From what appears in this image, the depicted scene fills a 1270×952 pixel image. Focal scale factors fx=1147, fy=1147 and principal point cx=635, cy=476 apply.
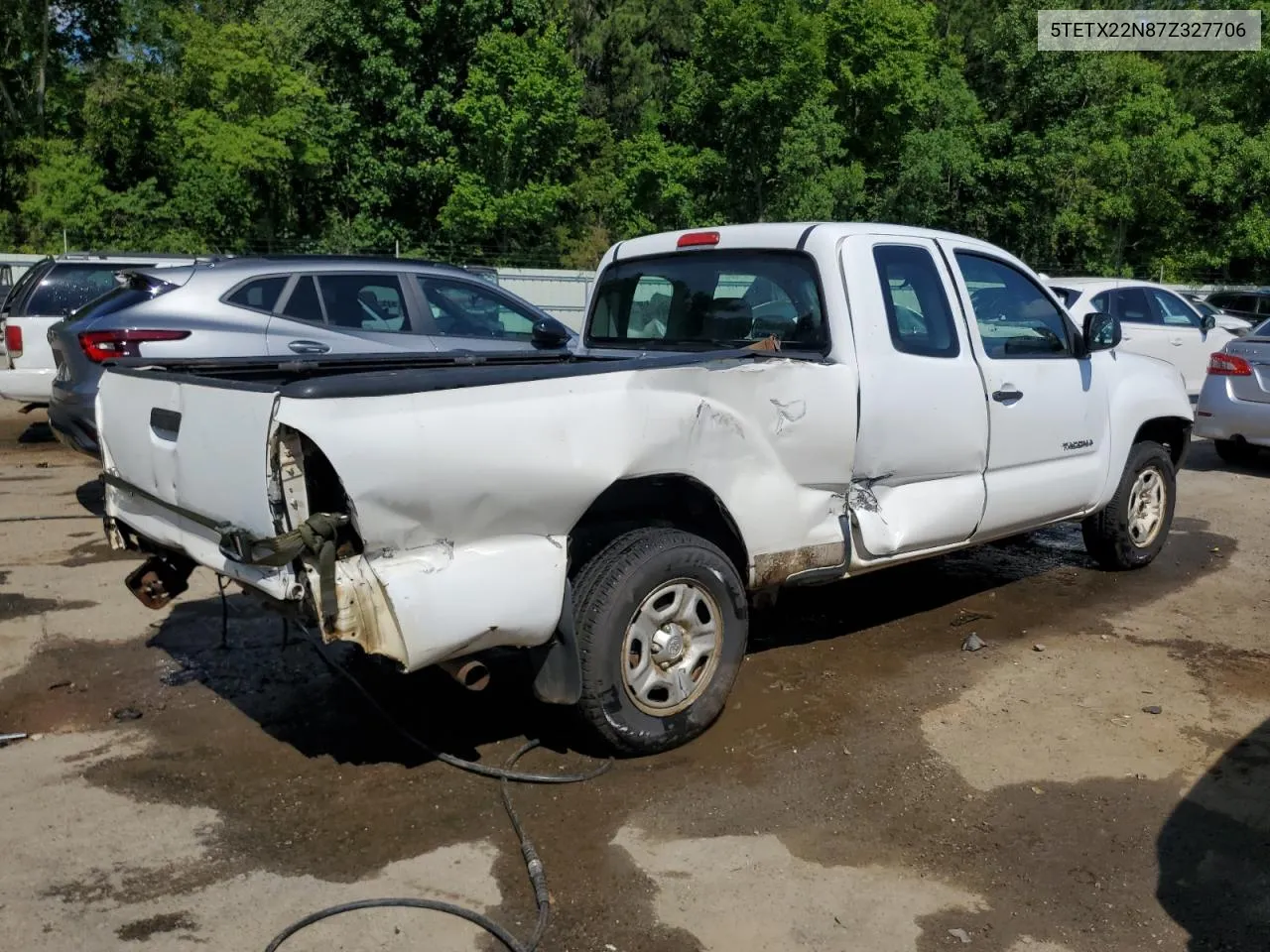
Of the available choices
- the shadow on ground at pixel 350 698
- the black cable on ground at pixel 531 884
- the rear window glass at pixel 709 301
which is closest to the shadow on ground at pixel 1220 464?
the rear window glass at pixel 709 301

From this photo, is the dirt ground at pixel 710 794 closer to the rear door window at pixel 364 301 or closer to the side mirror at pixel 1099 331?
the side mirror at pixel 1099 331

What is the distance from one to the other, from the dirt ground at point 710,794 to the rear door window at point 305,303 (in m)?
2.63

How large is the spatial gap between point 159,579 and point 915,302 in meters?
3.48

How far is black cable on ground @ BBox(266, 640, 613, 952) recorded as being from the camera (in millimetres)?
3162

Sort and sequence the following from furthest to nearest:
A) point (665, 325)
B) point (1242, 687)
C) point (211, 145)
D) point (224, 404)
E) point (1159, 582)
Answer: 1. point (211, 145)
2. point (1159, 582)
3. point (665, 325)
4. point (1242, 687)
5. point (224, 404)

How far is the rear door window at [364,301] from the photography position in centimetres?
826

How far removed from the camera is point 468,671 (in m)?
3.79

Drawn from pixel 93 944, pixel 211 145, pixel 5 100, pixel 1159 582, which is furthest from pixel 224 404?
pixel 5 100

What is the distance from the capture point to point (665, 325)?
223 inches

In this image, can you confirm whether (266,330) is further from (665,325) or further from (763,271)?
(763,271)

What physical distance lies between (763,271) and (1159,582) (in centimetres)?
345

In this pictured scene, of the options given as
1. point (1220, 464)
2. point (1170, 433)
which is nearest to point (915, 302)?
point (1170, 433)

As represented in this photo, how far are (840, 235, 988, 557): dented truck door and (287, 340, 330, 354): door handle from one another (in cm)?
430

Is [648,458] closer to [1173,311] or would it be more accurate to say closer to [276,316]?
[276,316]
